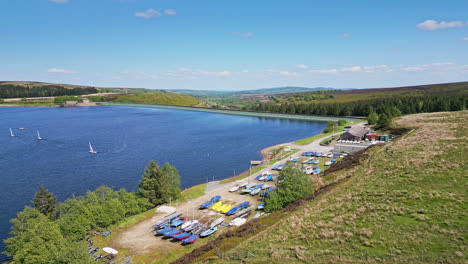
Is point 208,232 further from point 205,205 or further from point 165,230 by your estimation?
point 205,205

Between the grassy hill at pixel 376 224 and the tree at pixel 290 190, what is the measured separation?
4436 mm

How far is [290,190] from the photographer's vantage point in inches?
1713

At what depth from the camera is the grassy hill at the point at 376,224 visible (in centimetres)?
2222

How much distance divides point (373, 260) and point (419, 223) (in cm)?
751

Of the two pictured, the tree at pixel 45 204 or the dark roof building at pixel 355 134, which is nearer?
the tree at pixel 45 204

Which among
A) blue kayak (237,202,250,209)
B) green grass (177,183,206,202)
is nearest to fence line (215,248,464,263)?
blue kayak (237,202,250,209)

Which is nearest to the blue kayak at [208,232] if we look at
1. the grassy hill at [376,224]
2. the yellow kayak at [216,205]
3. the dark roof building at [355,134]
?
the yellow kayak at [216,205]

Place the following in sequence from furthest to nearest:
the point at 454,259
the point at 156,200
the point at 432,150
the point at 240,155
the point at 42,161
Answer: the point at 240,155, the point at 42,161, the point at 156,200, the point at 432,150, the point at 454,259

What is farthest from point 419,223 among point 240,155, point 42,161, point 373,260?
point 42,161

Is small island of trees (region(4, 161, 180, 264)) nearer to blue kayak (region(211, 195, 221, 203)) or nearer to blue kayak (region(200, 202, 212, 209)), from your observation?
blue kayak (region(200, 202, 212, 209))

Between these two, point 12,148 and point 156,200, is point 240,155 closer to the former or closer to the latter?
point 156,200

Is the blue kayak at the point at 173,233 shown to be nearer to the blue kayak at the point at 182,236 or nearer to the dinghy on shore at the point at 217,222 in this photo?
the blue kayak at the point at 182,236

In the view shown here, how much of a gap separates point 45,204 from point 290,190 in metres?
43.5

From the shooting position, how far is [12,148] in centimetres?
10512
